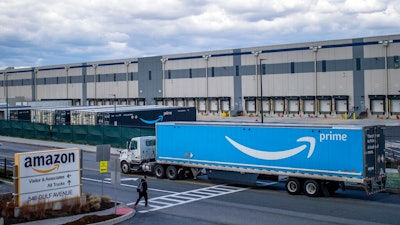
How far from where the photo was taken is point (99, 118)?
55.9 metres

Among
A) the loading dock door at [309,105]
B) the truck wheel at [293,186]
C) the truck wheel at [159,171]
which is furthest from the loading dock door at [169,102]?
the truck wheel at [293,186]

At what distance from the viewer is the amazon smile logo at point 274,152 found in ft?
80.0

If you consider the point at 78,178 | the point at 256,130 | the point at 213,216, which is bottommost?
the point at 213,216

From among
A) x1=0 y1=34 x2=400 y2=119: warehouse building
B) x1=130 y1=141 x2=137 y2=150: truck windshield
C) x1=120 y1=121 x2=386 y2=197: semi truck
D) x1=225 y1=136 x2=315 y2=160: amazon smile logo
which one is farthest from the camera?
x1=0 y1=34 x2=400 y2=119: warehouse building

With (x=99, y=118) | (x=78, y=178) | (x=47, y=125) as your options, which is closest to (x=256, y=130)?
(x=78, y=178)

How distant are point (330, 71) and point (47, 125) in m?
40.7

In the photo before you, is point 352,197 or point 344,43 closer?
point 352,197

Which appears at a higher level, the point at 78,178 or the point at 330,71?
the point at 330,71

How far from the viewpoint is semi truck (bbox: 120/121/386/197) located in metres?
23.0

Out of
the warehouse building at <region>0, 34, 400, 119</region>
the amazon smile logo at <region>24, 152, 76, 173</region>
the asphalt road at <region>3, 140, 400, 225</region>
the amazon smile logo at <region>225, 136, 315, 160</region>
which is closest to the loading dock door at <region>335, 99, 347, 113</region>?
the warehouse building at <region>0, 34, 400, 119</region>

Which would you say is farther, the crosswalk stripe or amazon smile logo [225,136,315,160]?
amazon smile logo [225,136,315,160]

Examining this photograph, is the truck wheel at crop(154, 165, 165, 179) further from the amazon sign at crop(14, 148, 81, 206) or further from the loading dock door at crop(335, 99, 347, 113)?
the loading dock door at crop(335, 99, 347, 113)

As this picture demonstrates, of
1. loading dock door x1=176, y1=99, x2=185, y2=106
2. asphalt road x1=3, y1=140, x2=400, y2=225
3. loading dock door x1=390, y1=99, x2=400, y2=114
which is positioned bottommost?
asphalt road x1=3, y1=140, x2=400, y2=225

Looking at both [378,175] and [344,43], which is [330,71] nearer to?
[344,43]
